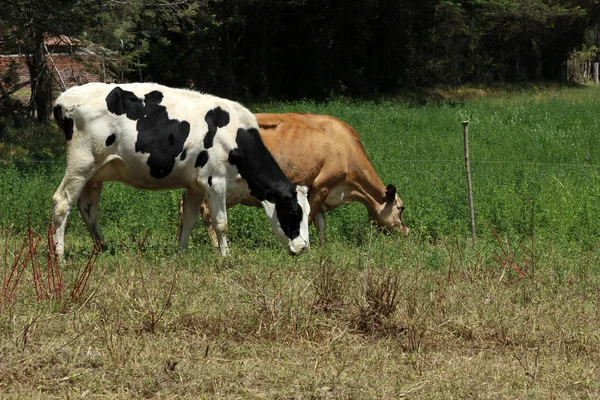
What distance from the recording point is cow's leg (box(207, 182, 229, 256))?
1077cm

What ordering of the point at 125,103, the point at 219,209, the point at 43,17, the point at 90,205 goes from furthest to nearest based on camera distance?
the point at 43,17 → the point at 90,205 → the point at 219,209 → the point at 125,103

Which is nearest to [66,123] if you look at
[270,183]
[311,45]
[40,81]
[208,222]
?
[270,183]

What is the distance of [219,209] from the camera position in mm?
10828

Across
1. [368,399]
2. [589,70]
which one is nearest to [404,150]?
[368,399]

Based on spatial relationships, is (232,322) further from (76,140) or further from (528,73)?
(528,73)

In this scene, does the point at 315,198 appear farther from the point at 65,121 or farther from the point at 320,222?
the point at 65,121

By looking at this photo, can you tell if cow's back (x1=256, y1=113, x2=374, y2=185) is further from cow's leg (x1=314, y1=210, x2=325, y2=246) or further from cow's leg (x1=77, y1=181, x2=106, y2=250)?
cow's leg (x1=77, y1=181, x2=106, y2=250)

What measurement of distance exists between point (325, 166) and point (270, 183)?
1430mm

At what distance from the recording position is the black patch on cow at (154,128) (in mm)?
10336

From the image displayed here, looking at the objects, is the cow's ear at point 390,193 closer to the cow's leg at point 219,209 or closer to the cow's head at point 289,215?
the cow's head at point 289,215

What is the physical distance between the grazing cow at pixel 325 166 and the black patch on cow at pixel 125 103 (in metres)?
→ 2.01

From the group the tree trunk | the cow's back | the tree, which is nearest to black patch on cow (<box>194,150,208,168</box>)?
the cow's back

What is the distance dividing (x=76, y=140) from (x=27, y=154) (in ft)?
41.9

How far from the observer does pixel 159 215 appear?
1299cm
